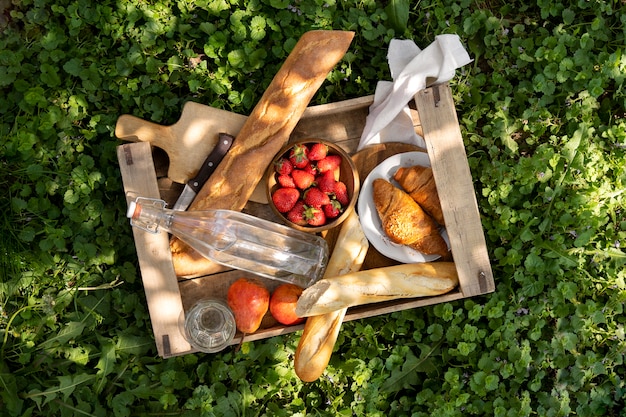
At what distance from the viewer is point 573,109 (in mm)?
3500

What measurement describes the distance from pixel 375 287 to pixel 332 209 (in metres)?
0.44

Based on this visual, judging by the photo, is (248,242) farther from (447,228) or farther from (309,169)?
(447,228)

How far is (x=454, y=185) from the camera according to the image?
302 centimetres

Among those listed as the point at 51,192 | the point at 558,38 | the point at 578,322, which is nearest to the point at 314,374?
the point at 578,322

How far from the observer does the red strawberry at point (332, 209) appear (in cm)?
312

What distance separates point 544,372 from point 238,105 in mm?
2195

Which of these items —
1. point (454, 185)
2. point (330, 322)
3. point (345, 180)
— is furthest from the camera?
point (345, 180)

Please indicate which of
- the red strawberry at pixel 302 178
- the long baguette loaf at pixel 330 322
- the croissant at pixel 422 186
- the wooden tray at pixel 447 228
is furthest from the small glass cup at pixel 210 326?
the croissant at pixel 422 186

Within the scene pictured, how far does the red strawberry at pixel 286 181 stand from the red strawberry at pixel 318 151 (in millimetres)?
149

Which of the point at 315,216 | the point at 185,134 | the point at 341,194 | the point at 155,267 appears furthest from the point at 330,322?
the point at 185,134

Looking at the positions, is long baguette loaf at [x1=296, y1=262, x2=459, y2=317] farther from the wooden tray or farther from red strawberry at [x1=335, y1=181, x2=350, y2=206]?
red strawberry at [x1=335, y1=181, x2=350, y2=206]

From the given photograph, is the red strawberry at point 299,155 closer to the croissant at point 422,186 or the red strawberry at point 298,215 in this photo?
the red strawberry at point 298,215

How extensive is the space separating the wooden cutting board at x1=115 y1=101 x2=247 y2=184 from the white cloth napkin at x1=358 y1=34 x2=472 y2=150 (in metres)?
0.72

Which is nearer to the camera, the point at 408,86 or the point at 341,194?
the point at 341,194
